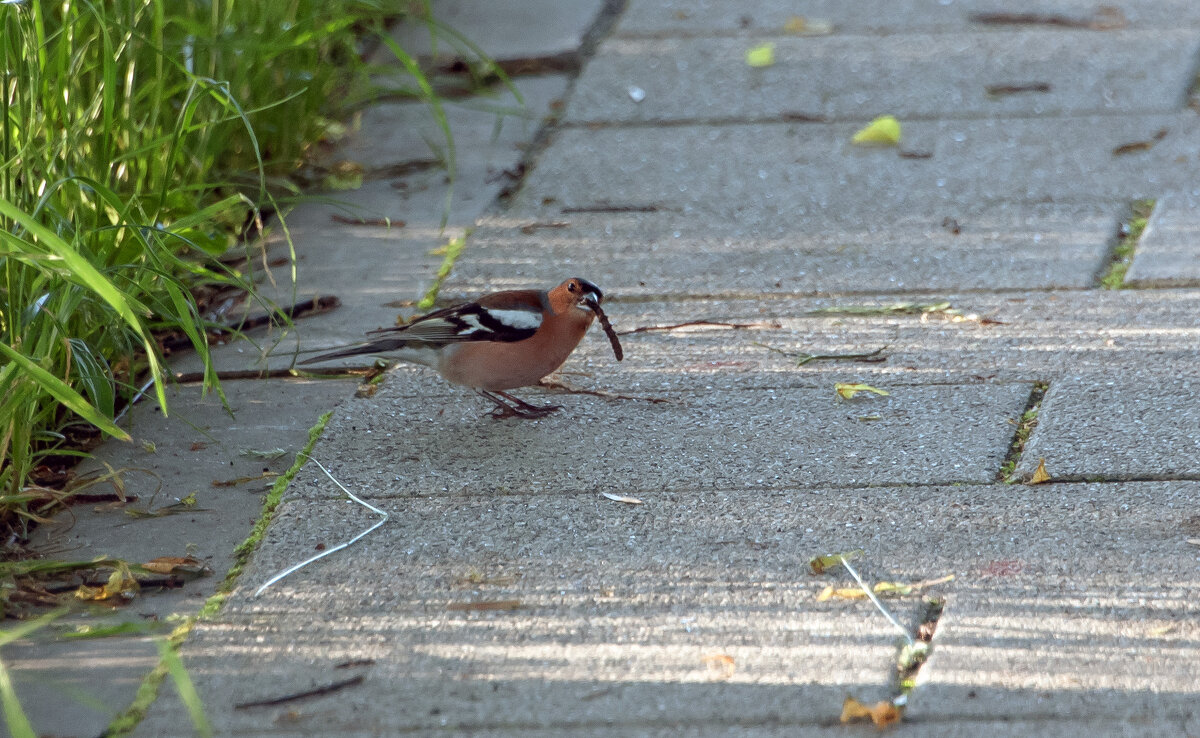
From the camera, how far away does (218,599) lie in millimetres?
3066

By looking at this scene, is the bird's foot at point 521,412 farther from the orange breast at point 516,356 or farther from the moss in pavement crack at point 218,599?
the moss in pavement crack at point 218,599

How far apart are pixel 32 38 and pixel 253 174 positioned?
2158 mm

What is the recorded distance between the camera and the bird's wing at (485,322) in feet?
13.3

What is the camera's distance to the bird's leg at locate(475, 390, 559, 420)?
407 centimetres

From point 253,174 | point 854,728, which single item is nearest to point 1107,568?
point 854,728

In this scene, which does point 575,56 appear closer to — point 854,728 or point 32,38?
point 32,38

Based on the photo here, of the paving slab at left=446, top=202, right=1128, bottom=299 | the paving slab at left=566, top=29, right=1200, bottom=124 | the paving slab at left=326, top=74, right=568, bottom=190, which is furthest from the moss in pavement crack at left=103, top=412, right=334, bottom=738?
the paving slab at left=566, top=29, right=1200, bottom=124

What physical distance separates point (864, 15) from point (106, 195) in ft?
18.2

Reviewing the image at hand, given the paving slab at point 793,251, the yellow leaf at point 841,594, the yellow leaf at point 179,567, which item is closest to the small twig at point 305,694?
the yellow leaf at point 179,567

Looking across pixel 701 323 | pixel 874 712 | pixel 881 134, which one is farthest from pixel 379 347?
pixel 881 134

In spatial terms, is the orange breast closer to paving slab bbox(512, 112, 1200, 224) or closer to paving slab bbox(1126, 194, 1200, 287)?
paving slab bbox(512, 112, 1200, 224)

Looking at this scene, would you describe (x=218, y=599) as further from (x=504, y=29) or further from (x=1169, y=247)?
(x=504, y=29)

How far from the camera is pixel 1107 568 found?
2998 mm

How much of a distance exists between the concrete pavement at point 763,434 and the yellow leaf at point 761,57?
8 centimetres
